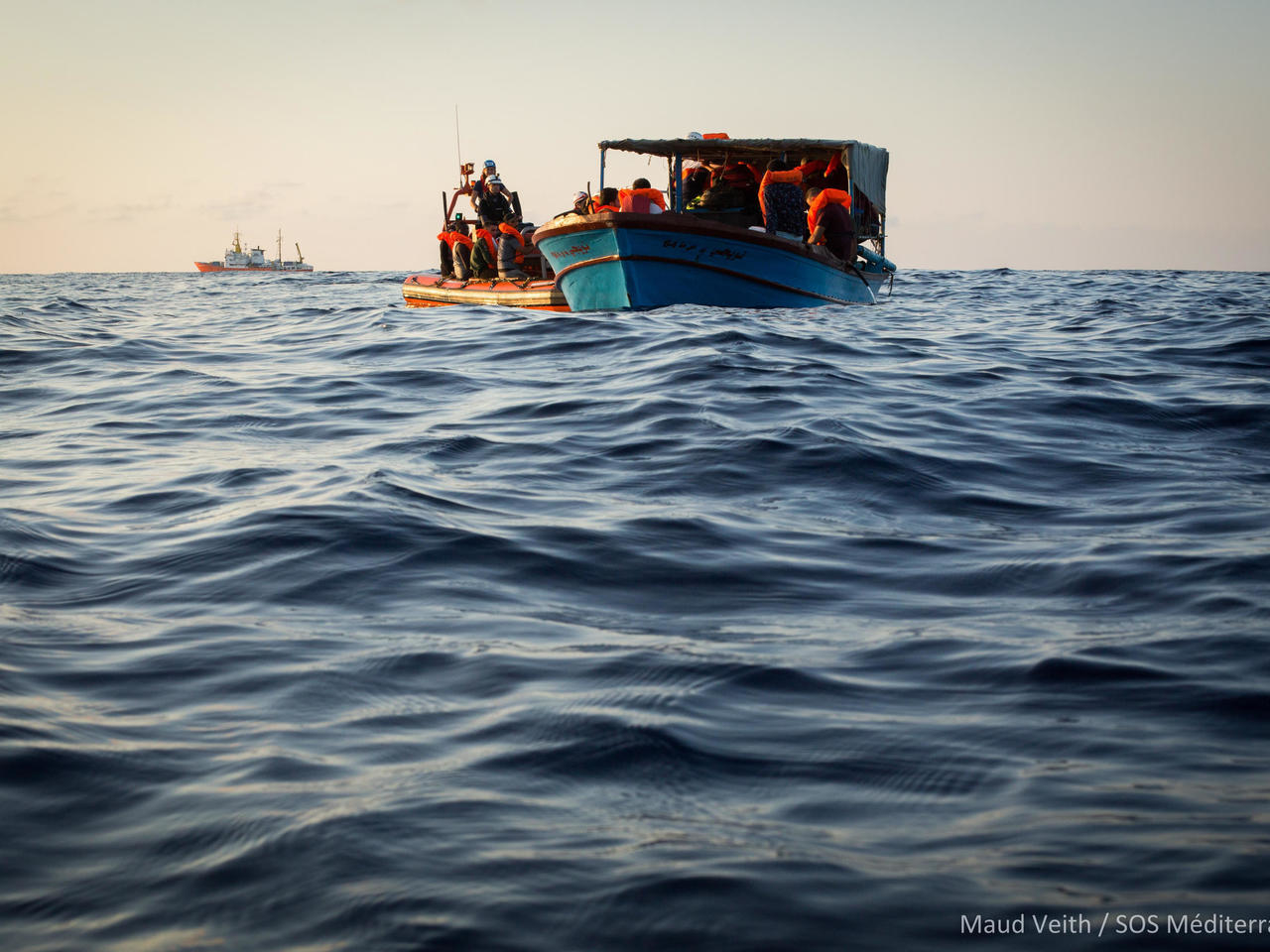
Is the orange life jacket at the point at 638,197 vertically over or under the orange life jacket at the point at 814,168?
under

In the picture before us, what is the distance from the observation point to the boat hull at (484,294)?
16.7 m

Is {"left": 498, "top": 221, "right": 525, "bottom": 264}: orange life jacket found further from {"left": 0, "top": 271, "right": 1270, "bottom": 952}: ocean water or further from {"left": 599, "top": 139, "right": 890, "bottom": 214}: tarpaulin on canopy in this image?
{"left": 0, "top": 271, "right": 1270, "bottom": 952}: ocean water

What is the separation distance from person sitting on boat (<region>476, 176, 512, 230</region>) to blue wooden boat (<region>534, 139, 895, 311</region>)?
2.67 m

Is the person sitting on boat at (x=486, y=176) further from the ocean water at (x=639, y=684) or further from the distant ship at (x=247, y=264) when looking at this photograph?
the distant ship at (x=247, y=264)

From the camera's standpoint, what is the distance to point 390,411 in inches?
299

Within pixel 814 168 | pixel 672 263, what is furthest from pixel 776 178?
pixel 672 263

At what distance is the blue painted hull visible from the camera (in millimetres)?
14125

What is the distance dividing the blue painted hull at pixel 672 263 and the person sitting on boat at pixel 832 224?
2.40 feet

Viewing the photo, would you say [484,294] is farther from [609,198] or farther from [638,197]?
[638,197]

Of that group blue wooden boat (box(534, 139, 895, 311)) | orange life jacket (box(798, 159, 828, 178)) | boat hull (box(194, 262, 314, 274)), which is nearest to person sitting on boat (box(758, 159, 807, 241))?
blue wooden boat (box(534, 139, 895, 311))

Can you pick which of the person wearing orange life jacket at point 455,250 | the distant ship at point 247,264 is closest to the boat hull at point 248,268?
the distant ship at point 247,264

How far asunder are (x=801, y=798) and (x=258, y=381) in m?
8.00

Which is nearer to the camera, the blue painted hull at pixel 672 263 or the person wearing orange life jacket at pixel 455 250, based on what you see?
the blue painted hull at pixel 672 263

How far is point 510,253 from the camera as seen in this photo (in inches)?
728
